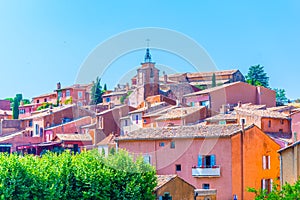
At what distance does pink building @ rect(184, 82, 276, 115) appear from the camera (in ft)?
198

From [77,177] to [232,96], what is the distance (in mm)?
31794

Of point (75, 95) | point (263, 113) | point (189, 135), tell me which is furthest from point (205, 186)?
point (75, 95)

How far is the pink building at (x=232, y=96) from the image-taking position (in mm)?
60375

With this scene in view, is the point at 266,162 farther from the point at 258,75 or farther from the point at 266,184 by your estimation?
the point at 258,75

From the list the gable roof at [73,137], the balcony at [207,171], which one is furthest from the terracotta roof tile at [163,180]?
the gable roof at [73,137]

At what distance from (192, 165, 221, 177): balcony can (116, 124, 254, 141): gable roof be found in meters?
2.28

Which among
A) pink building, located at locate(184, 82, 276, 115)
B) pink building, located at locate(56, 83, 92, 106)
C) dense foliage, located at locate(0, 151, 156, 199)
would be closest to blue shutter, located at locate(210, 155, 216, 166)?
dense foliage, located at locate(0, 151, 156, 199)

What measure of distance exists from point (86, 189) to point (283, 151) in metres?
11.2

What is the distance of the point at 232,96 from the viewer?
60.8 meters

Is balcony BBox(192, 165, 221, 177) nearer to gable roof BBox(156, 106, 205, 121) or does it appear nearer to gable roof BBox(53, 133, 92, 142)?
gable roof BBox(156, 106, 205, 121)

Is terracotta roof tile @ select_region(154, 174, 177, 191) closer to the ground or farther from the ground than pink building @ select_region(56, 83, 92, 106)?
closer to the ground

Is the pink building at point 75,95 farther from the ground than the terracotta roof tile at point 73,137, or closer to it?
farther from the ground

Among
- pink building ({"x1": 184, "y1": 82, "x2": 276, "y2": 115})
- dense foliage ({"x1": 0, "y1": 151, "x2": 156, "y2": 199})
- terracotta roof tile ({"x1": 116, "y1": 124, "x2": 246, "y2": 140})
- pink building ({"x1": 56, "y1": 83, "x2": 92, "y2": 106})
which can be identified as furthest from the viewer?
pink building ({"x1": 56, "y1": 83, "x2": 92, "y2": 106})

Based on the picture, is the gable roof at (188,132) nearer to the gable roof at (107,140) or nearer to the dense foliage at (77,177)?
the gable roof at (107,140)
